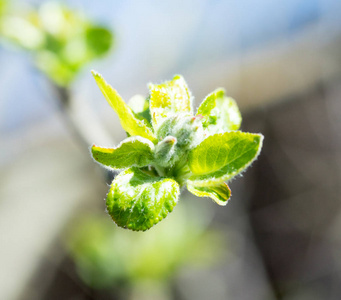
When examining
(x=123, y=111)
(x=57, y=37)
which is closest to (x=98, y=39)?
(x=57, y=37)

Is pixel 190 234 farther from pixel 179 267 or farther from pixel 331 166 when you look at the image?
pixel 331 166

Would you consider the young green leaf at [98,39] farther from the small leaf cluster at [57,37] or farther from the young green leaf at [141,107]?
the young green leaf at [141,107]

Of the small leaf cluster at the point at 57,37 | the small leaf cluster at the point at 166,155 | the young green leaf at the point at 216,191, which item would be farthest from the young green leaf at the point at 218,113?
the small leaf cluster at the point at 57,37

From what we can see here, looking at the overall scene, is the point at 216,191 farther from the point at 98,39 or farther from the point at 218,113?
the point at 98,39

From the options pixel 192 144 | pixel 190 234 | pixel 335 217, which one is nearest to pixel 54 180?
pixel 190 234

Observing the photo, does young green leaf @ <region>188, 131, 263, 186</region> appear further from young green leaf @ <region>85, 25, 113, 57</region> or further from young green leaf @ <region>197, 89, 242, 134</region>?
young green leaf @ <region>85, 25, 113, 57</region>

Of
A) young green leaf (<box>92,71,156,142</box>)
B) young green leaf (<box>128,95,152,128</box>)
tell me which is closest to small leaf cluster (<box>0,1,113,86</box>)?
young green leaf (<box>128,95,152,128</box>)
